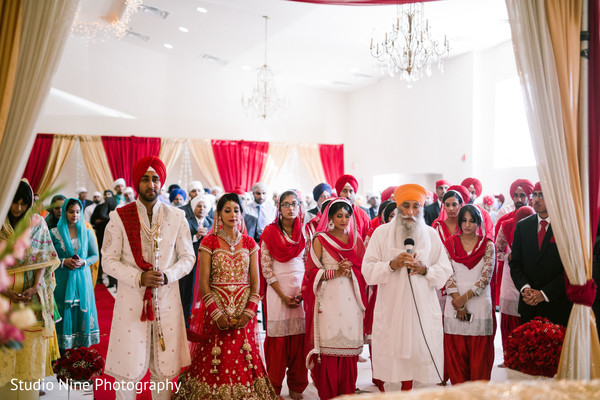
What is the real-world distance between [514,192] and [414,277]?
294 centimetres

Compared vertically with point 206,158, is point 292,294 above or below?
below

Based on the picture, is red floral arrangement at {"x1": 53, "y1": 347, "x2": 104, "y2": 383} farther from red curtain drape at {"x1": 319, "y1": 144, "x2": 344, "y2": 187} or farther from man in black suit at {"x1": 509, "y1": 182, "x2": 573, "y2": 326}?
red curtain drape at {"x1": 319, "y1": 144, "x2": 344, "y2": 187}

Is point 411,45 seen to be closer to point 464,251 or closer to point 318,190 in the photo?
→ point 318,190

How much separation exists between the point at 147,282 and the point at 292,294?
4.06 feet

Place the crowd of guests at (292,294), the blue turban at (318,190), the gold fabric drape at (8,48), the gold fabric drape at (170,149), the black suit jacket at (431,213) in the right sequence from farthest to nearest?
the gold fabric drape at (170,149), the black suit jacket at (431,213), the blue turban at (318,190), the crowd of guests at (292,294), the gold fabric drape at (8,48)

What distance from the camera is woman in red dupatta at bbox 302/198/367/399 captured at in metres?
3.48

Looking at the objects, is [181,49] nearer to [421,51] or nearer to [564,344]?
[421,51]

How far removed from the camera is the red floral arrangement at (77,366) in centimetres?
301

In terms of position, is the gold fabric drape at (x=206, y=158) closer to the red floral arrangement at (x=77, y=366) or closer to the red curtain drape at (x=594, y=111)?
the red floral arrangement at (x=77, y=366)

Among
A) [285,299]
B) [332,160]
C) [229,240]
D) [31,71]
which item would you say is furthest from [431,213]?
[332,160]

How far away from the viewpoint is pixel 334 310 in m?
3.49

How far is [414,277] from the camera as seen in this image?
3.27 metres

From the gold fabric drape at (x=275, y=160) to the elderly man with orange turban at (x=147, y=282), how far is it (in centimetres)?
1100

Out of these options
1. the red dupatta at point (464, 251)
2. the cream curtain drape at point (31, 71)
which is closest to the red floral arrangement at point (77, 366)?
the cream curtain drape at point (31, 71)
